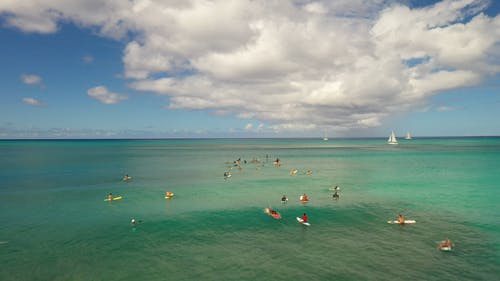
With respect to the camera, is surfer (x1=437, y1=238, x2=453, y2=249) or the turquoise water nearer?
the turquoise water

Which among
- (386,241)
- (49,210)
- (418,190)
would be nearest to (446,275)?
(386,241)

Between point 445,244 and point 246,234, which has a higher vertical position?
point 445,244

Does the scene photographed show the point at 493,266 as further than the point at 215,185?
No

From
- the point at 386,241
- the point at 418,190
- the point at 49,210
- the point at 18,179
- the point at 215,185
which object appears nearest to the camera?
the point at 386,241

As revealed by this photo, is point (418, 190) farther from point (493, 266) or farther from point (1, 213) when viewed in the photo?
point (1, 213)

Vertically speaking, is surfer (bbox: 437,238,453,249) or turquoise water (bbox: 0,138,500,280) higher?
surfer (bbox: 437,238,453,249)

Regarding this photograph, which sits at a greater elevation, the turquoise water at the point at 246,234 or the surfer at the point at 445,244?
the surfer at the point at 445,244

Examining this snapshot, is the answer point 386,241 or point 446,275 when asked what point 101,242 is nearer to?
point 386,241

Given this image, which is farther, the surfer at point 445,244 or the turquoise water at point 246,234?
the surfer at point 445,244

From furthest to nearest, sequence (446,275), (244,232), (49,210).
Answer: (49,210)
(244,232)
(446,275)

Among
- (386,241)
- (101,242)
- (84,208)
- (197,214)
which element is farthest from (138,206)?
(386,241)

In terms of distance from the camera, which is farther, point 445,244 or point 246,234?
point 246,234
